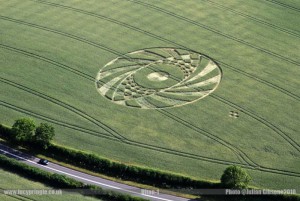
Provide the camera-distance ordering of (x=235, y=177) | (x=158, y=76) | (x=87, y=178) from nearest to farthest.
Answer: (x=235, y=177), (x=87, y=178), (x=158, y=76)

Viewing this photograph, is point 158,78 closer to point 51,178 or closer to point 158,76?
point 158,76

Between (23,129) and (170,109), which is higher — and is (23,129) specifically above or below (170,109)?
below

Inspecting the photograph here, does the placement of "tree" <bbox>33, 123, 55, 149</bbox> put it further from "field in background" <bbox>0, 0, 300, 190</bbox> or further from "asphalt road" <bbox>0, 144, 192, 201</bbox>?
"field in background" <bbox>0, 0, 300, 190</bbox>

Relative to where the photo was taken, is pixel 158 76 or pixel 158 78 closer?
pixel 158 78

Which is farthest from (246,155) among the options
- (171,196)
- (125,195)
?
(125,195)

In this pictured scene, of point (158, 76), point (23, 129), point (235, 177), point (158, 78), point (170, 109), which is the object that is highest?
point (158, 76)

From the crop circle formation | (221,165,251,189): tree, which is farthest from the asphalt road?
the crop circle formation

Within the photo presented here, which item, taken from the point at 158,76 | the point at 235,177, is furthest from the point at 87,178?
the point at 158,76

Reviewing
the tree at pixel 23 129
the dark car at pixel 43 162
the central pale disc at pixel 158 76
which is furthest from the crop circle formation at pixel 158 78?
the dark car at pixel 43 162
